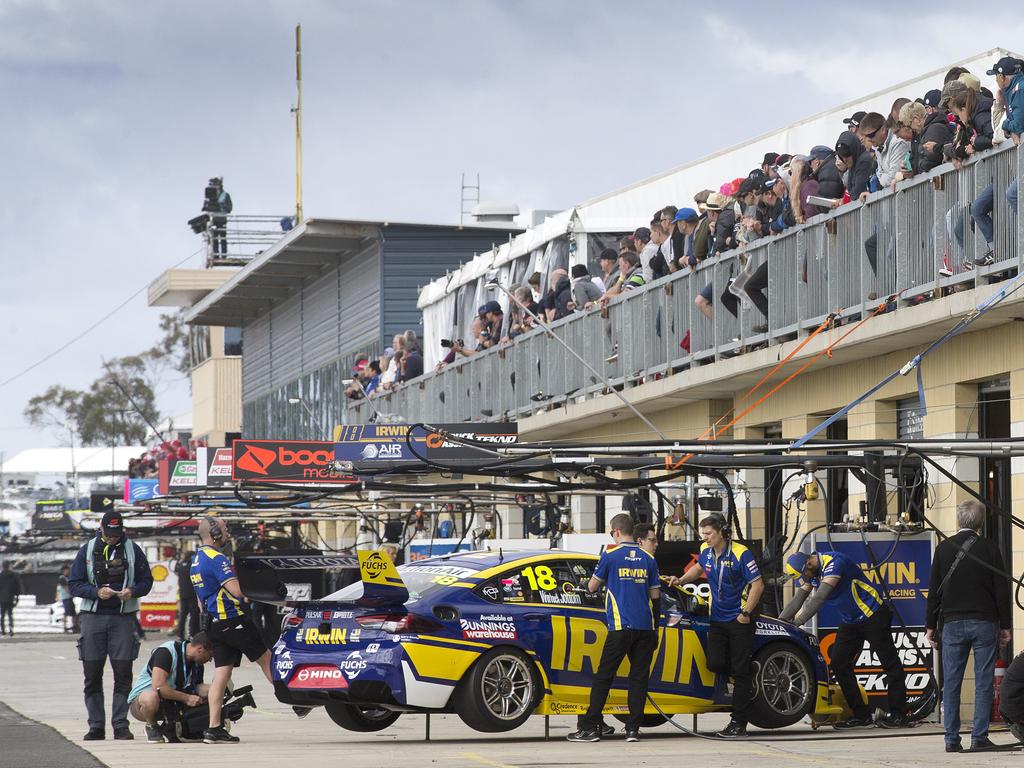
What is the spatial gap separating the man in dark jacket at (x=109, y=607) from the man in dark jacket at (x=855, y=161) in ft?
26.8

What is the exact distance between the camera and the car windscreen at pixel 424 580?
15.7m

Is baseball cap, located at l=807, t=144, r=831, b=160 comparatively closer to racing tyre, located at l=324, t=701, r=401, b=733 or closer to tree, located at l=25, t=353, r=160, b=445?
racing tyre, located at l=324, t=701, r=401, b=733

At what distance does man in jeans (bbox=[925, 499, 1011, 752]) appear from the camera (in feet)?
45.5

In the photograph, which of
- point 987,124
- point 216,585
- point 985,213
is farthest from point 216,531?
point 987,124

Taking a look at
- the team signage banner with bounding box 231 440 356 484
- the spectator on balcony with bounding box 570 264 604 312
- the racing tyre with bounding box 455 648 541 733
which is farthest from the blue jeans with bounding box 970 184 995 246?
the team signage banner with bounding box 231 440 356 484

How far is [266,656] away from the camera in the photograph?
17.5 meters

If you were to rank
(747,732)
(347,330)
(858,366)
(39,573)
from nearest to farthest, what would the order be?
(747,732) < (858,366) < (347,330) < (39,573)

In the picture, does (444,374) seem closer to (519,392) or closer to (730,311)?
(519,392)

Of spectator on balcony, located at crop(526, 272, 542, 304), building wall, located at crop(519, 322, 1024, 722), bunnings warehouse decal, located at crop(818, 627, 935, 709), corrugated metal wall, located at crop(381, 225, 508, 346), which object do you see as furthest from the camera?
corrugated metal wall, located at crop(381, 225, 508, 346)

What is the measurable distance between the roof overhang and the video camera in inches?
1289

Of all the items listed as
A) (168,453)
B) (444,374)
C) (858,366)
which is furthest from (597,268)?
(168,453)

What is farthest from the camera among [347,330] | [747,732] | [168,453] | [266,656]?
[168,453]

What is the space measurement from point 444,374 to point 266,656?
671 inches

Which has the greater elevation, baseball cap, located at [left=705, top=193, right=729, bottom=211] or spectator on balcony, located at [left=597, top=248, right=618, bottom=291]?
baseball cap, located at [left=705, top=193, right=729, bottom=211]
